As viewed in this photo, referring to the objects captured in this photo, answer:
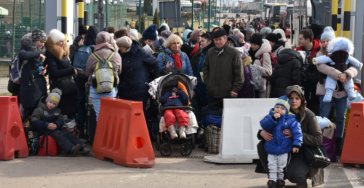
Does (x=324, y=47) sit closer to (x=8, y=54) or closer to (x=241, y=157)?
(x=241, y=157)

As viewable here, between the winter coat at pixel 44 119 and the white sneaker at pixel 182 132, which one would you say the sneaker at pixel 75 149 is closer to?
the winter coat at pixel 44 119

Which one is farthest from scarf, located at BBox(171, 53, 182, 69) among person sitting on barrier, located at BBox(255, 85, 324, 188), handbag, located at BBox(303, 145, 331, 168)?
handbag, located at BBox(303, 145, 331, 168)

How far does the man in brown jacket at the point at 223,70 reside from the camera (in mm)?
9484

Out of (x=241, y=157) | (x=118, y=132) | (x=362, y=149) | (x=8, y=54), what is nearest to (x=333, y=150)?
(x=362, y=149)

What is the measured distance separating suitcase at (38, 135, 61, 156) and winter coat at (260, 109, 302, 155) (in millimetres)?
3683

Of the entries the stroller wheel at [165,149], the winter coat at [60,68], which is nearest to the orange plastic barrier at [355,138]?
the stroller wheel at [165,149]

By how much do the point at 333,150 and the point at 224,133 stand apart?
1.63 m

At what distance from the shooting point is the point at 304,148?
22.9 feet

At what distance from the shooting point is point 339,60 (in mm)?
8961

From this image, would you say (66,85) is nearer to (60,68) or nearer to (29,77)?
(60,68)

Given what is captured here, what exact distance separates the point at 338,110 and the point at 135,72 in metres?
3.36

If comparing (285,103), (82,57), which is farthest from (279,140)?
(82,57)

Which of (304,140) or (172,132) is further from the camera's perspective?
(172,132)

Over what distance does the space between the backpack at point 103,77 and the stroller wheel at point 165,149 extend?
1222mm
